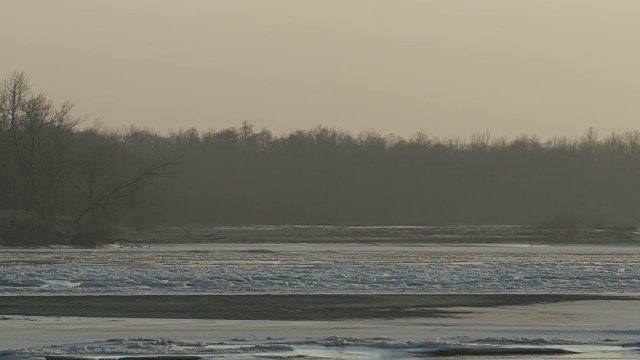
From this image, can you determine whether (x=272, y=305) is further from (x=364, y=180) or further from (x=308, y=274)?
(x=364, y=180)

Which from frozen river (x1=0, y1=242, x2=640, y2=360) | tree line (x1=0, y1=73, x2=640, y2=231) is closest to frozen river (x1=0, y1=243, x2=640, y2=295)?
frozen river (x1=0, y1=242, x2=640, y2=360)

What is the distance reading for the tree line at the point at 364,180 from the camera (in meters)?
115

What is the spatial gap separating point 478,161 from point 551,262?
106 meters

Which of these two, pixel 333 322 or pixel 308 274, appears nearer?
pixel 333 322

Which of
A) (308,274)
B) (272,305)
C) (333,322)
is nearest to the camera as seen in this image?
(333,322)

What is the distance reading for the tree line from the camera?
115 m

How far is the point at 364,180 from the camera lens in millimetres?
Answer: 143250

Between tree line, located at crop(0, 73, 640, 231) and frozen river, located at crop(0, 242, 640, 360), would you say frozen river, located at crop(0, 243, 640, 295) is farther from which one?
tree line, located at crop(0, 73, 640, 231)

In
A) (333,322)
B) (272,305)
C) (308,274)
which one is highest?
(308,274)

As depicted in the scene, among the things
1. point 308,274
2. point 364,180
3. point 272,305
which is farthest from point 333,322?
point 364,180

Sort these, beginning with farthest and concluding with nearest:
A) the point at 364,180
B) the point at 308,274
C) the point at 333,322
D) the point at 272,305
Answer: the point at 364,180 → the point at 308,274 → the point at 272,305 → the point at 333,322

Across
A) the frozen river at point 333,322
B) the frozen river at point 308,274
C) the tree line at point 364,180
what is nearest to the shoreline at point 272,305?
the frozen river at point 333,322

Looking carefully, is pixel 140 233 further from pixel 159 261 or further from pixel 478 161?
pixel 478 161

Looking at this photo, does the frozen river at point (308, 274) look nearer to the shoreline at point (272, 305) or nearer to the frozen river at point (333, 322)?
the frozen river at point (333, 322)
